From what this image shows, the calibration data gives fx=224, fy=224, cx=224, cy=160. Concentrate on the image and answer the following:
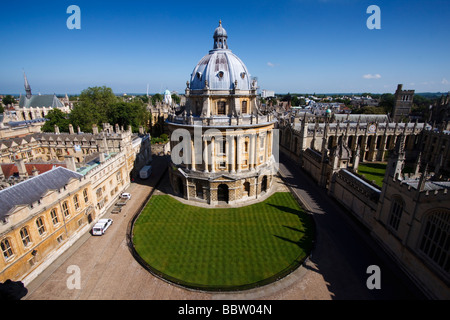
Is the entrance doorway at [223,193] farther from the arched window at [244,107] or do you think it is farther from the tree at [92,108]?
the tree at [92,108]

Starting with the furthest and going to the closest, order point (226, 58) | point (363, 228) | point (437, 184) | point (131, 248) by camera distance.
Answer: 1. point (226, 58)
2. point (363, 228)
3. point (131, 248)
4. point (437, 184)

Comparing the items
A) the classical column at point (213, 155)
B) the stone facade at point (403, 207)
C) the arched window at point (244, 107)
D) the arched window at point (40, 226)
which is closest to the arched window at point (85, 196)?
the arched window at point (40, 226)

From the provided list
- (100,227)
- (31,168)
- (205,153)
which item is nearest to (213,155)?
(205,153)

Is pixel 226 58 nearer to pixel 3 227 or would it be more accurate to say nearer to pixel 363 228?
pixel 363 228

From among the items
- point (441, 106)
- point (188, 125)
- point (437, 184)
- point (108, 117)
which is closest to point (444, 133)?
point (441, 106)

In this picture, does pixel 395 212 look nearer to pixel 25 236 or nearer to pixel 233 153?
pixel 233 153

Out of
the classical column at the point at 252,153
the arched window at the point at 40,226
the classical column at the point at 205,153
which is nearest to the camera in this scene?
the arched window at the point at 40,226
